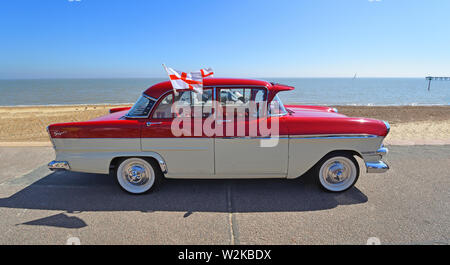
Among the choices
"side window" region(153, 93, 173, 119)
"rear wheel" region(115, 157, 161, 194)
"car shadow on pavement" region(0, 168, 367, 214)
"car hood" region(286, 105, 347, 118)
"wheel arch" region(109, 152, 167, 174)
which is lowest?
"car shadow on pavement" region(0, 168, 367, 214)

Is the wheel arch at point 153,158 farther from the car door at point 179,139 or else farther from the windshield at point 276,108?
the windshield at point 276,108

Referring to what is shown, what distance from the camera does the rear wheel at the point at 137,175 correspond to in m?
3.46

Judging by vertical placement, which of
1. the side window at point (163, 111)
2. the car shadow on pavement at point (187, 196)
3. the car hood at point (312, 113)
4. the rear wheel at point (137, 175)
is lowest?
the car shadow on pavement at point (187, 196)

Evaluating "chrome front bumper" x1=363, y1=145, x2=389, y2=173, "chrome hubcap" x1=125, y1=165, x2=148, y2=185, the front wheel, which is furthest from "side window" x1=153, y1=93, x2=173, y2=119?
"chrome front bumper" x1=363, y1=145, x2=389, y2=173

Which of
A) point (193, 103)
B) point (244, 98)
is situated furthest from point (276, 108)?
point (193, 103)

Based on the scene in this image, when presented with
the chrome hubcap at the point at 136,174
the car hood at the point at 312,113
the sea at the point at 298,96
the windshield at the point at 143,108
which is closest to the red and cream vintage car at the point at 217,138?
the windshield at the point at 143,108

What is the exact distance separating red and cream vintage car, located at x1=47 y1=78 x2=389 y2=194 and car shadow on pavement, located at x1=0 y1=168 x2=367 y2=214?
0.33 meters

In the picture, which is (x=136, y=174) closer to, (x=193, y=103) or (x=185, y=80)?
(x=193, y=103)

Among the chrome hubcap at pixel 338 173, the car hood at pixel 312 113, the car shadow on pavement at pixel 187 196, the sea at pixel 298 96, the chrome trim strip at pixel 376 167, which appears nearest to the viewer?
the car shadow on pavement at pixel 187 196

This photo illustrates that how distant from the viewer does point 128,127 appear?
10.7 feet

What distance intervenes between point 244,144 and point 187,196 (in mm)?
1144

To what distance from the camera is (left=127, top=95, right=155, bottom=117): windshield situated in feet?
10.9

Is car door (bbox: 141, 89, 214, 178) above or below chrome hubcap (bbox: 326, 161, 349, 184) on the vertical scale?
above

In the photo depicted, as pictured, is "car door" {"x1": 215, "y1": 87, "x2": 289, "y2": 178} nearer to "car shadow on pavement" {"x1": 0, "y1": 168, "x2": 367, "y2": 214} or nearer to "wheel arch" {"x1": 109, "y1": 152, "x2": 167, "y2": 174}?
"car shadow on pavement" {"x1": 0, "y1": 168, "x2": 367, "y2": 214}
